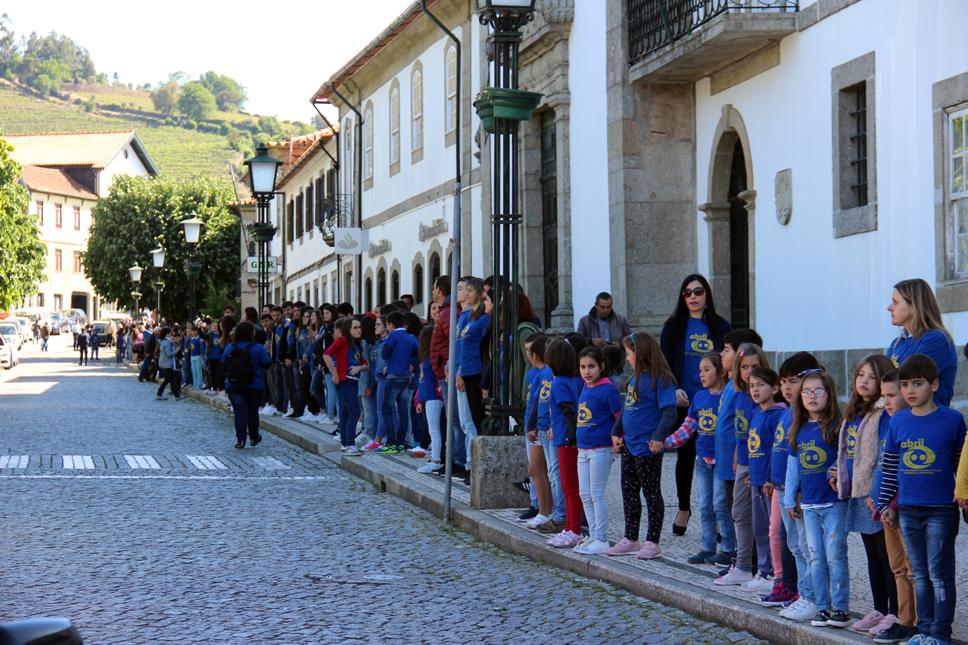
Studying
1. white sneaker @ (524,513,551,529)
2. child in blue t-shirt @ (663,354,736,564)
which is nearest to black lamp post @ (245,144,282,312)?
white sneaker @ (524,513,551,529)

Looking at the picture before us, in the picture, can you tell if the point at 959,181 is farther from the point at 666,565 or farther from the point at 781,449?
the point at 781,449

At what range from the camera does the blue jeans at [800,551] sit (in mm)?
7125

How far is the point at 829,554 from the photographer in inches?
272

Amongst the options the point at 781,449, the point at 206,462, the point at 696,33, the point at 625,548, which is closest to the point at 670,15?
the point at 696,33

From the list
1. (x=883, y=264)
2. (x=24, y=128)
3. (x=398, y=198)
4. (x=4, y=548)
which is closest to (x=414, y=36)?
(x=398, y=198)

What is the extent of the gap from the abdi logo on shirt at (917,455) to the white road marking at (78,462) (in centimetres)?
1139

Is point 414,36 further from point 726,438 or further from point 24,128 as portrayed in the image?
point 24,128

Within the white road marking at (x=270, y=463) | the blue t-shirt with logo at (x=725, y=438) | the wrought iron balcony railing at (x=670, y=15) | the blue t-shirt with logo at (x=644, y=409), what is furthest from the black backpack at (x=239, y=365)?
the blue t-shirt with logo at (x=725, y=438)

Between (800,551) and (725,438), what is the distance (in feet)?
4.11

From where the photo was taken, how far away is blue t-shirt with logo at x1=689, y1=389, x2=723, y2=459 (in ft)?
28.7

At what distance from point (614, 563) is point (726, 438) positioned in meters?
1.08

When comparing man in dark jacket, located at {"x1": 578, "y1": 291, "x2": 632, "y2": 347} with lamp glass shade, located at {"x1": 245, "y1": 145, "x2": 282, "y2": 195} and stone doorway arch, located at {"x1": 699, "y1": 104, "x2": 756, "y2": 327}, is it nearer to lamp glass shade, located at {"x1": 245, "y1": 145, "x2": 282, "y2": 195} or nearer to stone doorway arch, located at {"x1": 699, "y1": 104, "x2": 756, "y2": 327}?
stone doorway arch, located at {"x1": 699, "y1": 104, "x2": 756, "y2": 327}

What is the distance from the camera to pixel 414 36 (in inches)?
1237

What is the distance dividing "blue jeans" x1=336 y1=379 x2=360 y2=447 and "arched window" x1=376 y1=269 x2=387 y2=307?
17.8 metres
